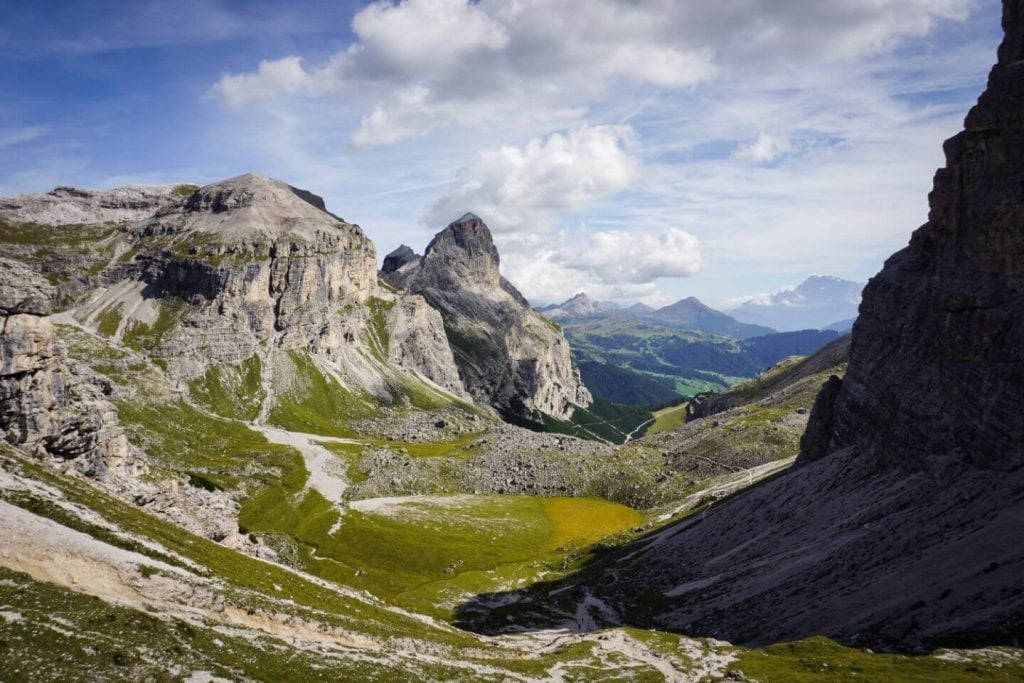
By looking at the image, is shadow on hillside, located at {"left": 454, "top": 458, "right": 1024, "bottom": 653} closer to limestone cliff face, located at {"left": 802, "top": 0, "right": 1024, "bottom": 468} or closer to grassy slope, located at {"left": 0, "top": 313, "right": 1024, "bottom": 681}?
grassy slope, located at {"left": 0, "top": 313, "right": 1024, "bottom": 681}

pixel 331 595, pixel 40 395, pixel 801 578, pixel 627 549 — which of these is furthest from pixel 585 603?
pixel 40 395

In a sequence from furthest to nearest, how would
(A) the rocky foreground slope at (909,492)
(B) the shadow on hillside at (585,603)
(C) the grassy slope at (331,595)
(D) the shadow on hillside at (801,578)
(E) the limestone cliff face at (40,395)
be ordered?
1. (B) the shadow on hillside at (585,603)
2. (E) the limestone cliff face at (40,395)
3. (A) the rocky foreground slope at (909,492)
4. (D) the shadow on hillside at (801,578)
5. (C) the grassy slope at (331,595)

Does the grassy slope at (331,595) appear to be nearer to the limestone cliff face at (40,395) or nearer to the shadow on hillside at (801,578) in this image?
the shadow on hillside at (801,578)

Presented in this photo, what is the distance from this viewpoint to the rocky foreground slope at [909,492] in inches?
2261

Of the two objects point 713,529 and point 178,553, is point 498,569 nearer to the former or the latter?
point 713,529

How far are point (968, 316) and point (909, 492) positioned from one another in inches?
916

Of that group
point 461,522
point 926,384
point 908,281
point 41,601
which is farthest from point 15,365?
point 908,281

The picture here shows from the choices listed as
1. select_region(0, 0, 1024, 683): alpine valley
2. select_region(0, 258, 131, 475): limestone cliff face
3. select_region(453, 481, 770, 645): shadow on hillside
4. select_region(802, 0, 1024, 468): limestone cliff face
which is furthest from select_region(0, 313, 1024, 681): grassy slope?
select_region(802, 0, 1024, 468): limestone cliff face

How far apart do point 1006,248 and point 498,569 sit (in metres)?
88.3

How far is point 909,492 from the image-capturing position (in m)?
73.6

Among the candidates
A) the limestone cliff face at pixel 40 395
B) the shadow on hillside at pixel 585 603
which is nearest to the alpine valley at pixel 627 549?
the limestone cliff face at pixel 40 395

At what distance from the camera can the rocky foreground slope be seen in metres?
57.4

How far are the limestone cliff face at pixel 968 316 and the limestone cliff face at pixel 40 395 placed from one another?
3741 inches

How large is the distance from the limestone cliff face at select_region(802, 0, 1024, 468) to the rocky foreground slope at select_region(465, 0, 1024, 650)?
234mm
